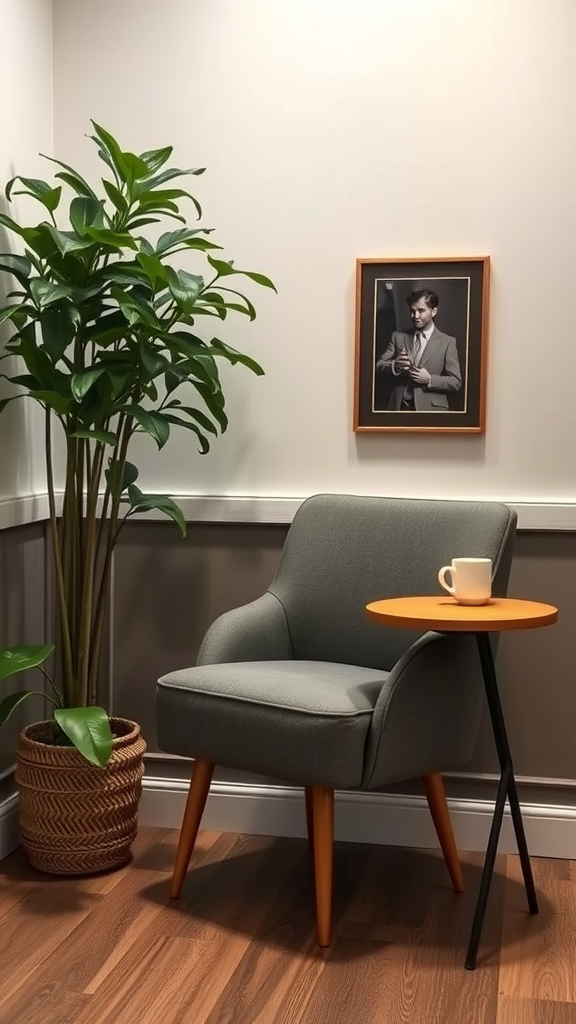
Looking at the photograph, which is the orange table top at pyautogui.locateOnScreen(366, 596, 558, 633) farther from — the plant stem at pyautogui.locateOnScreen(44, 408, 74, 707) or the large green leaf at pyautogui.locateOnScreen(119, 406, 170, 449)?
the plant stem at pyautogui.locateOnScreen(44, 408, 74, 707)

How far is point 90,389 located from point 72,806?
95 centimetres

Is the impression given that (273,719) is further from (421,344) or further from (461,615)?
(421,344)

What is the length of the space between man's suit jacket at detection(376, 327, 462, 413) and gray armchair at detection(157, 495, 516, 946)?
11.3 inches

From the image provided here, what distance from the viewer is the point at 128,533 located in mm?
3078

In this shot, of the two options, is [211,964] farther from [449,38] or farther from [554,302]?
[449,38]

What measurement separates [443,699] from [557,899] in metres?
0.58

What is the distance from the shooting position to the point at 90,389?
8.39ft

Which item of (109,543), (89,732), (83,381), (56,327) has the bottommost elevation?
(89,732)

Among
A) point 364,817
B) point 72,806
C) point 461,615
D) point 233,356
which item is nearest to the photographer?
point 461,615

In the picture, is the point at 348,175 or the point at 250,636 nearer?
the point at 250,636

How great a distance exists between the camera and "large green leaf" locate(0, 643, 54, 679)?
8.07ft

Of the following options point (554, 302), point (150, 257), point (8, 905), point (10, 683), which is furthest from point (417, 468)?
point (8, 905)

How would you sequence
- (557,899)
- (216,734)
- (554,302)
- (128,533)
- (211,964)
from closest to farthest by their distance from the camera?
1. (211,964)
2. (216,734)
3. (557,899)
4. (554,302)
5. (128,533)

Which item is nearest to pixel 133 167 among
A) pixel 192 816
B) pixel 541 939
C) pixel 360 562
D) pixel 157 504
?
pixel 157 504
